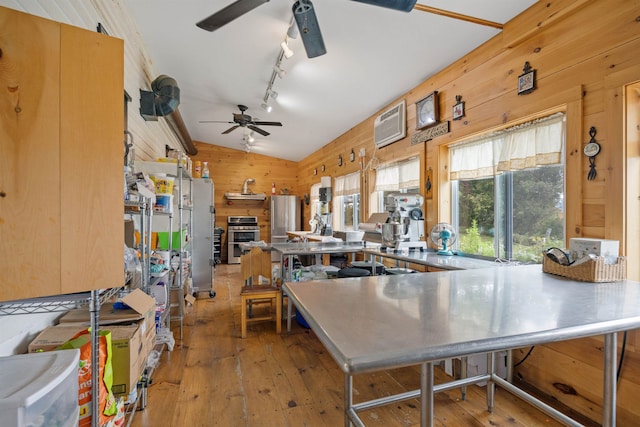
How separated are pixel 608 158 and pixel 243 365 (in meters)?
2.94

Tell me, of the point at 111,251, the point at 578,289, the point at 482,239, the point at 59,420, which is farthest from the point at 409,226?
the point at 59,420

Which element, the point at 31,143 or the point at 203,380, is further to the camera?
the point at 203,380

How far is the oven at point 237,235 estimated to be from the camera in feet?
25.6

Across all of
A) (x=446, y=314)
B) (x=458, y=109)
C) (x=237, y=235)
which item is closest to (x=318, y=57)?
Answer: (x=458, y=109)

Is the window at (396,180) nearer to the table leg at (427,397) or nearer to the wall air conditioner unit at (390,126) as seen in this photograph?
the wall air conditioner unit at (390,126)

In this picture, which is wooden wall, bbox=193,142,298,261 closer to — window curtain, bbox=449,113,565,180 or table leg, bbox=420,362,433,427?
window curtain, bbox=449,113,565,180

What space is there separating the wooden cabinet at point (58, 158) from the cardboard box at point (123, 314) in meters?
0.65

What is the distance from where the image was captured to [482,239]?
2.92 metres

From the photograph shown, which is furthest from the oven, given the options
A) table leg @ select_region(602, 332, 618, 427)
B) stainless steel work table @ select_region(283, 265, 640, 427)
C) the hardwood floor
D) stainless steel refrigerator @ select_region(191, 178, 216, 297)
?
table leg @ select_region(602, 332, 618, 427)

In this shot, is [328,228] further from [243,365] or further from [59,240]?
[59,240]

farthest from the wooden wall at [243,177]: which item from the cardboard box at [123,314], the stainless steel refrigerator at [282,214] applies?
the cardboard box at [123,314]

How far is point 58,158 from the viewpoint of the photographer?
1029 mm

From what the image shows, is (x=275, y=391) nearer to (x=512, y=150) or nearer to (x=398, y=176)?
(x=512, y=150)

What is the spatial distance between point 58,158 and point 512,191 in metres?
3.02
